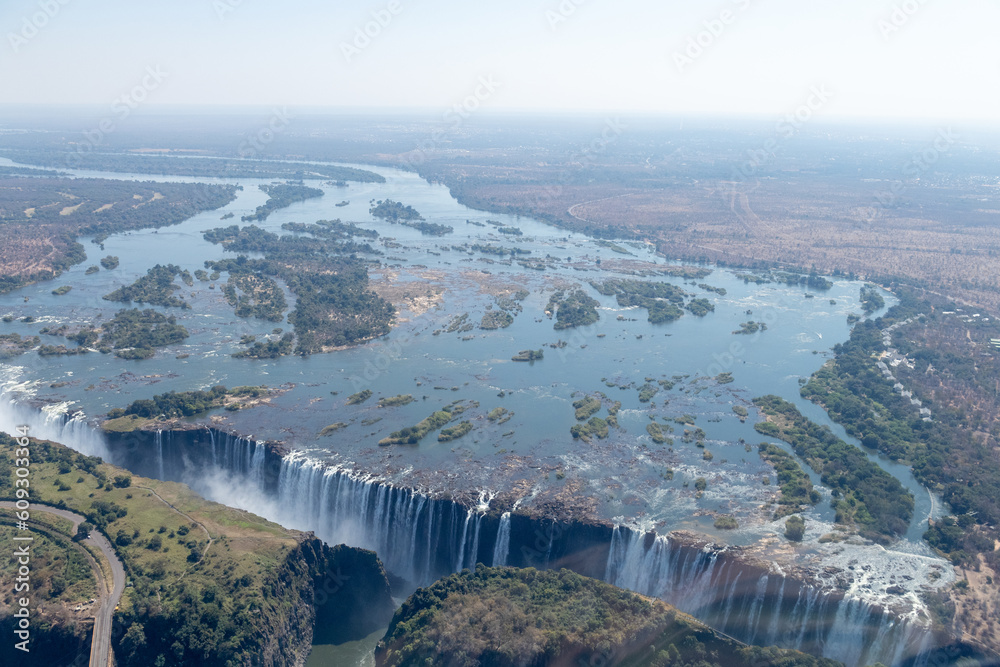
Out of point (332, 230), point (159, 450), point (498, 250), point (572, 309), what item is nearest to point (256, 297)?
point (159, 450)

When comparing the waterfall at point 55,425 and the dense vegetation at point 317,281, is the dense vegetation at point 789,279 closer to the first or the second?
the dense vegetation at point 317,281

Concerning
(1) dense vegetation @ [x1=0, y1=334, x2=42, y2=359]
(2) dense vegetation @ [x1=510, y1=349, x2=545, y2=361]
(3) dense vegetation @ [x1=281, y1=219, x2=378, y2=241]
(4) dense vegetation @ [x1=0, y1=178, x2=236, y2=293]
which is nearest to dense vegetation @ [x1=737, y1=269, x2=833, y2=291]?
(2) dense vegetation @ [x1=510, y1=349, x2=545, y2=361]

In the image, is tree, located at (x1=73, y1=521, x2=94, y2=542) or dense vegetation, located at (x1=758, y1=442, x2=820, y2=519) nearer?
tree, located at (x1=73, y1=521, x2=94, y2=542)

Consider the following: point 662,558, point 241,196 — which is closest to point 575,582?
point 662,558

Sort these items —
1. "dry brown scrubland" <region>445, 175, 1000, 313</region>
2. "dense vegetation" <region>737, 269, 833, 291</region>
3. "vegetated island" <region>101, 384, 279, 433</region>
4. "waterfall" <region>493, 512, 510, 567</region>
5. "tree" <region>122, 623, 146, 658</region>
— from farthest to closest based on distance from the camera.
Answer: "dry brown scrubland" <region>445, 175, 1000, 313</region> < "dense vegetation" <region>737, 269, 833, 291</region> < "vegetated island" <region>101, 384, 279, 433</region> < "waterfall" <region>493, 512, 510, 567</region> < "tree" <region>122, 623, 146, 658</region>

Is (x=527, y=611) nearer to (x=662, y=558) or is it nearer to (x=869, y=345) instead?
(x=662, y=558)

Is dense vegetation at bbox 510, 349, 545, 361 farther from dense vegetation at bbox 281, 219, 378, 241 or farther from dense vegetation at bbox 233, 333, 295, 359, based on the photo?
dense vegetation at bbox 281, 219, 378, 241

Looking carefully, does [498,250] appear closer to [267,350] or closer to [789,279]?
[789,279]
